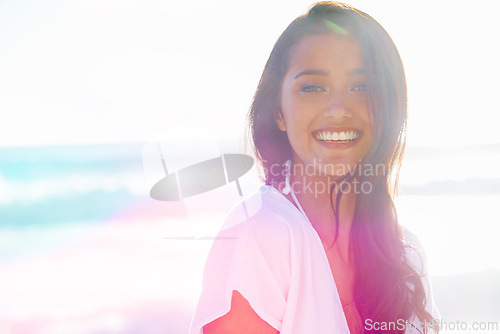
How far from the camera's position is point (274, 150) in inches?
93.6

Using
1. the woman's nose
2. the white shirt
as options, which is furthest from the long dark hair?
the white shirt

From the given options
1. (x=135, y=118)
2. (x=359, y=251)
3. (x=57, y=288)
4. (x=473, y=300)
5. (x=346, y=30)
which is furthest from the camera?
(x=135, y=118)

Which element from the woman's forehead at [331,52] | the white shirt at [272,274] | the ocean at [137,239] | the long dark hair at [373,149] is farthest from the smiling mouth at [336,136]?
the ocean at [137,239]

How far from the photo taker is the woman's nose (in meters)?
2.06

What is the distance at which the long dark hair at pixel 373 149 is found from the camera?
214 cm

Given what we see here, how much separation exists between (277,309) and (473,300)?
4567mm

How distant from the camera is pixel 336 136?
207cm

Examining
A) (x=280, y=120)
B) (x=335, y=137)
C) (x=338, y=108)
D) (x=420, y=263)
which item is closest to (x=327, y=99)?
(x=338, y=108)

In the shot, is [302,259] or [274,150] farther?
[274,150]

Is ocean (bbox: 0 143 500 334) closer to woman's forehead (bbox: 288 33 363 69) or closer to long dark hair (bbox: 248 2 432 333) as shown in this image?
long dark hair (bbox: 248 2 432 333)

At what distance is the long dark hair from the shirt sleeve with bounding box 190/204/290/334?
0.62 meters

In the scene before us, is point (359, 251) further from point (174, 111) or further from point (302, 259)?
point (174, 111)

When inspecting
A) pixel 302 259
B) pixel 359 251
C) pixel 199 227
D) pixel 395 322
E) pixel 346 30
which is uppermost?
pixel 346 30

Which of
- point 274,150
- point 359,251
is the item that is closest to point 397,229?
point 359,251
